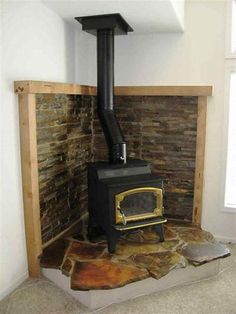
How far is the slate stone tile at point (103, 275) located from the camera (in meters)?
2.10

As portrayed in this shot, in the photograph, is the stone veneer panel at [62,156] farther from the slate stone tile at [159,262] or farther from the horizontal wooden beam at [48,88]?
the slate stone tile at [159,262]

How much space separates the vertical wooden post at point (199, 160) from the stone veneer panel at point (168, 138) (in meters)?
0.04

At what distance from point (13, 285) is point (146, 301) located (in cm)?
96

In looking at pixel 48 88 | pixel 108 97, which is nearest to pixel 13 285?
pixel 48 88

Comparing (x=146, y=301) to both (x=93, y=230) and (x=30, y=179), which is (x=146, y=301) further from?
(x=30, y=179)

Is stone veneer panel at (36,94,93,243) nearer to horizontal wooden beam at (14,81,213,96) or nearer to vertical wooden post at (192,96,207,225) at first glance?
horizontal wooden beam at (14,81,213,96)

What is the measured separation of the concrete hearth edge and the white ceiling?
1951 millimetres

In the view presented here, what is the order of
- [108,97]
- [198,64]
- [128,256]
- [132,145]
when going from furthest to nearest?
[132,145] < [198,64] < [108,97] < [128,256]

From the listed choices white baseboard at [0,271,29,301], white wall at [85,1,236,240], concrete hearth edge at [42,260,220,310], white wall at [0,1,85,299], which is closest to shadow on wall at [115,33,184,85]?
white wall at [85,1,236,240]

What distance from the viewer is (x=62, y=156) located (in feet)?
9.14

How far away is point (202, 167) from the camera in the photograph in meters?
3.06

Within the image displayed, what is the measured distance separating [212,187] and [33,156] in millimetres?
1739

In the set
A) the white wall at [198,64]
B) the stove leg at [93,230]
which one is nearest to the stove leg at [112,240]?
the stove leg at [93,230]

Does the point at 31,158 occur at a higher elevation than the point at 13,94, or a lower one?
lower
